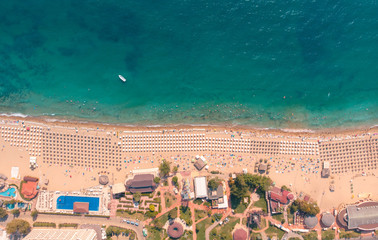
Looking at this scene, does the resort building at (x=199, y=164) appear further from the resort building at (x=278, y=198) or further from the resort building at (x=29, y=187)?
the resort building at (x=29, y=187)

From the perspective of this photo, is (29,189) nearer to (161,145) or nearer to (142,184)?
(142,184)

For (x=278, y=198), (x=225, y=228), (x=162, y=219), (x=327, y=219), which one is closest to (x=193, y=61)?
(x=278, y=198)

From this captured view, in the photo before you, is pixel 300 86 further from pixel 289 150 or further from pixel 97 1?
pixel 97 1

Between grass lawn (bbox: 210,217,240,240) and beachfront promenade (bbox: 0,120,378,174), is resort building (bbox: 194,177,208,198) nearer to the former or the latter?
beachfront promenade (bbox: 0,120,378,174)

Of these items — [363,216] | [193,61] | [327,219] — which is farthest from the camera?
[193,61]

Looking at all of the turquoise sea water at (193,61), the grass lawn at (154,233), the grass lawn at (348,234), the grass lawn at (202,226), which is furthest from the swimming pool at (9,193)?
the grass lawn at (348,234)
